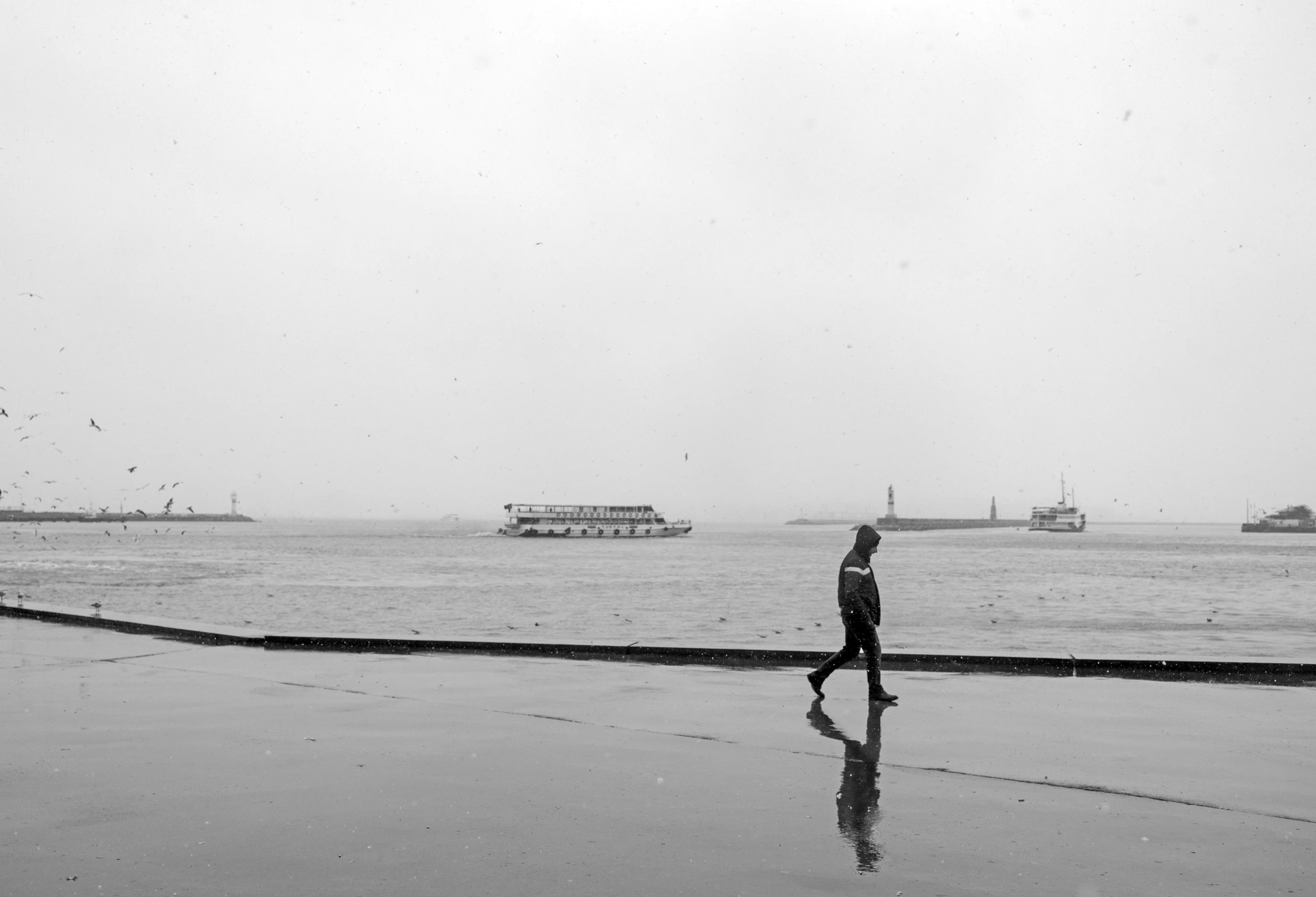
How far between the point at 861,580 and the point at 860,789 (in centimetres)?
369

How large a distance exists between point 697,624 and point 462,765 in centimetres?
1997

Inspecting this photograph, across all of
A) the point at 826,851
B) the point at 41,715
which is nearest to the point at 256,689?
the point at 41,715

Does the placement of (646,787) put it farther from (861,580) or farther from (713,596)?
(713,596)

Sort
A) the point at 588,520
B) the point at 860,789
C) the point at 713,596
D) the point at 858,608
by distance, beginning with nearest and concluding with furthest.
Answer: the point at 860,789 < the point at 858,608 < the point at 713,596 < the point at 588,520

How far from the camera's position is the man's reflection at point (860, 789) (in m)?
4.92

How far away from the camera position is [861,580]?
9.58 metres

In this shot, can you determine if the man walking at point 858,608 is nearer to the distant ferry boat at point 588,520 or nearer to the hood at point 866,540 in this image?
the hood at point 866,540

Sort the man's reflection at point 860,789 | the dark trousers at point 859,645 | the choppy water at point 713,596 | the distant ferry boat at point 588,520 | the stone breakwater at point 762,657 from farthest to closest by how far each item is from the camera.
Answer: the distant ferry boat at point 588,520 → the choppy water at point 713,596 → the stone breakwater at point 762,657 → the dark trousers at point 859,645 → the man's reflection at point 860,789

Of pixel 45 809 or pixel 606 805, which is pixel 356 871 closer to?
pixel 606 805

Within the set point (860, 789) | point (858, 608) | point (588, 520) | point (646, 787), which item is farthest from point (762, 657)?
point (588, 520)

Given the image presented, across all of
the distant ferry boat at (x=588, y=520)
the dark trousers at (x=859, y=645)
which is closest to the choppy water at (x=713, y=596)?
the dark trousers at (x=859, y=645)

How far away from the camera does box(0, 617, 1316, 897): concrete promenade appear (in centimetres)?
456

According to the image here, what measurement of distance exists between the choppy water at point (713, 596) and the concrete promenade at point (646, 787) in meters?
4.07

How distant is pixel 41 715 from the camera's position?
8.02 m
